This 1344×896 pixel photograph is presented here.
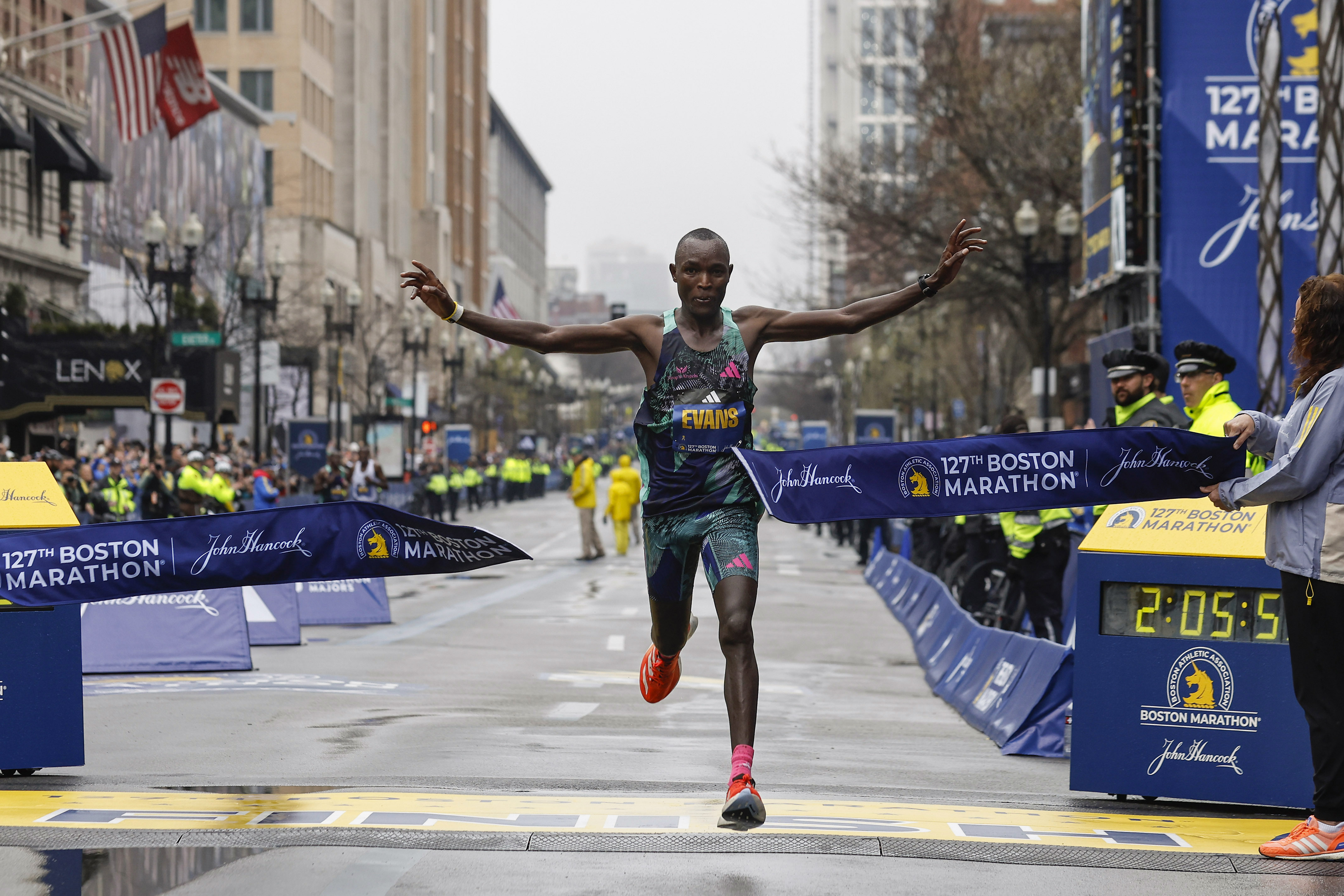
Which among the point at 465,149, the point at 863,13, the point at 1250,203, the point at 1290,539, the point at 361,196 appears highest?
the point at 863,13

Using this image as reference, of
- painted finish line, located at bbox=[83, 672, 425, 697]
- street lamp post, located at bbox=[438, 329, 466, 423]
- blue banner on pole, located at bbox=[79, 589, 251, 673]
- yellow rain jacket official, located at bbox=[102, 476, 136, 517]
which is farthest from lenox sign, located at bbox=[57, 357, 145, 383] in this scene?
street lamp post, located at bbox=[438, 329, 466, 423]

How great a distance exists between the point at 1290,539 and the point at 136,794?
469cm

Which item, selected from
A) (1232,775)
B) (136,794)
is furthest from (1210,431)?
(136,794)

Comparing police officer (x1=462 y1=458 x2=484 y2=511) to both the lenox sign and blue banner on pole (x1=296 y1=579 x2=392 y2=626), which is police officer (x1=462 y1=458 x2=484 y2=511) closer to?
the lenox sign

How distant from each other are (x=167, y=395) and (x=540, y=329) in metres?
23.4

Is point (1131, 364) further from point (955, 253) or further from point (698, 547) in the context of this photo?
point (698, 547)

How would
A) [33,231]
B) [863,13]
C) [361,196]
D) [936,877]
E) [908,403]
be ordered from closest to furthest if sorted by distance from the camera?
[936,877], [33,231], [908,403], [361,196], [863,13]

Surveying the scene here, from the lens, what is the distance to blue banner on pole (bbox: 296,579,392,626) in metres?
18.1

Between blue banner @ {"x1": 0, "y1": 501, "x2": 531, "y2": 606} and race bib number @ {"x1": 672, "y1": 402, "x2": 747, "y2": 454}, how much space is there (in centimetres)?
106

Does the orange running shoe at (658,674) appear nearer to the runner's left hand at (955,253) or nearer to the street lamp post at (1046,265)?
the runner's left hand at (955,253)

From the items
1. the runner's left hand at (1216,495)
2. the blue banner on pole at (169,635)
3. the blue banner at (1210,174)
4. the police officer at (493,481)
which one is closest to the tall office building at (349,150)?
the police officer at (493,481)

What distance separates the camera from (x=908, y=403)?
6481cm

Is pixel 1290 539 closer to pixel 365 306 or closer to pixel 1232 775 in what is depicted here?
pixel 1232 775

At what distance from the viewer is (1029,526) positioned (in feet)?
42.7
